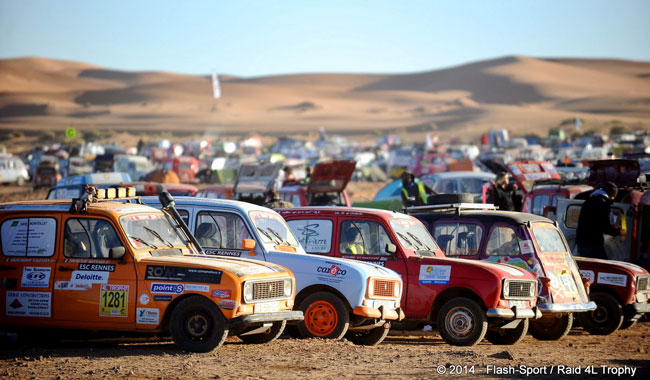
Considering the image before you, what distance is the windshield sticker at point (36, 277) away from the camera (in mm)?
10594

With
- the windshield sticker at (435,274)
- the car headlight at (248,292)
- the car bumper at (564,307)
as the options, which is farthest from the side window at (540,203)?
the car headlight at (248,292)

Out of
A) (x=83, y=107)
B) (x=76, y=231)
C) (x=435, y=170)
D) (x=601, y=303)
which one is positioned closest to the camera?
(x=76, y=231)

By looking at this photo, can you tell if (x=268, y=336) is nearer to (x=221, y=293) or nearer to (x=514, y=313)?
(x=221, y=293)

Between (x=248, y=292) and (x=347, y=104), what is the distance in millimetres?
163432

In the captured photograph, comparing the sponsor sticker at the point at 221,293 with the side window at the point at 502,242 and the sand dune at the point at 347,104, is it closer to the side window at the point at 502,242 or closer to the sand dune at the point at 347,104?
the side window at the point at 502,242

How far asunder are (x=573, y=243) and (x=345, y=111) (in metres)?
145

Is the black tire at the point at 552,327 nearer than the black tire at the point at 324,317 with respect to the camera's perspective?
No

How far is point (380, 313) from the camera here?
11.5 m

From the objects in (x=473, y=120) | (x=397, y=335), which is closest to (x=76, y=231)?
(x=397, y=335)

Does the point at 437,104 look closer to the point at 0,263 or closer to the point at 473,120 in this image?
the point at 473,120

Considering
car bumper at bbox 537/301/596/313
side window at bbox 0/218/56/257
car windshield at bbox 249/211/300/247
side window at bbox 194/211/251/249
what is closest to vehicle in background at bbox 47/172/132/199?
side window at bbox 194/211/251/249

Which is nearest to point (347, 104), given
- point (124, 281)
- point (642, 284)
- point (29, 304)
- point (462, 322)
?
point (642, 284)

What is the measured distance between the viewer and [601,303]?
14383mm

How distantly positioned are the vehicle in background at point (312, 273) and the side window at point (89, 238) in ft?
4.98
